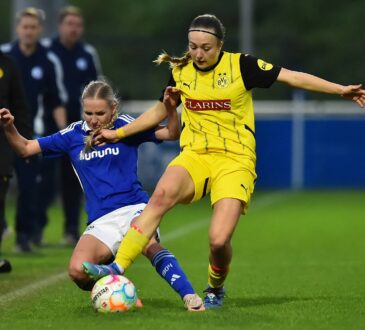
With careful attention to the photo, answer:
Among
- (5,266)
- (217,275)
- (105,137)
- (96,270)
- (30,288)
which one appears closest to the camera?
(96,270)

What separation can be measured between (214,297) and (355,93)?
1685mm

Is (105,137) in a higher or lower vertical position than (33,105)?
higher

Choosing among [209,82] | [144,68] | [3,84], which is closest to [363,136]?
[144,68]

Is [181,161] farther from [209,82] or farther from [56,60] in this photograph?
[56,60]

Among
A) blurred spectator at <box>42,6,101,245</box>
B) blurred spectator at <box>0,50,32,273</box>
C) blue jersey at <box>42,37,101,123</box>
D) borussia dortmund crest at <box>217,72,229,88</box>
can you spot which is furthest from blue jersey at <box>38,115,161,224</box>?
blue jersey at <box>42,37,101,123</box>

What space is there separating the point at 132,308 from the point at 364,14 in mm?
30942

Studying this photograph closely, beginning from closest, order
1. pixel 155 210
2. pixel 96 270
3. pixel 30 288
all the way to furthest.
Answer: pixel 96 270
pixel 155 210
pixel 30 288

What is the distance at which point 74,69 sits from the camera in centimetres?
1504

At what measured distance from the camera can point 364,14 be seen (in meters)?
38.6

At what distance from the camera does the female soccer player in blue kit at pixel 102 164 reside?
29.5ft

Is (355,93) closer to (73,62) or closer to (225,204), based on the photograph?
(225,204)

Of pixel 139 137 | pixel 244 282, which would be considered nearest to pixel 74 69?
pixel 244 282

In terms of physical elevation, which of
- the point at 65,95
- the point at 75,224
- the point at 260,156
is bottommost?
the point at 260,156

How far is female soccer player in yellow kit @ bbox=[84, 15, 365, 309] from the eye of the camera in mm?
8703
